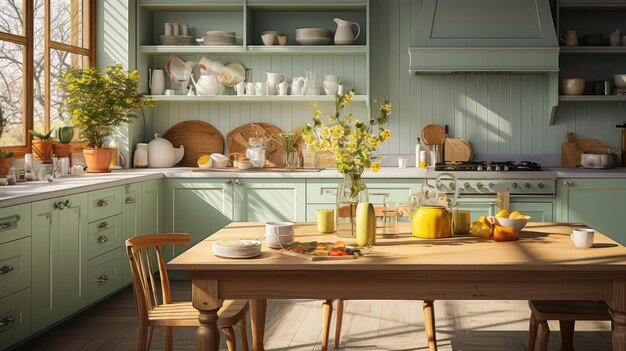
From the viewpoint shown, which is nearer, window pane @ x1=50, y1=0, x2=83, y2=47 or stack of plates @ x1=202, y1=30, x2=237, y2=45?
window pane @ x1=50, y1=0, x2=83, y2=47

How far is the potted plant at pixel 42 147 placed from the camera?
518 cm

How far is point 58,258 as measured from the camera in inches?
172

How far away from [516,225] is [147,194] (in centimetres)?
327

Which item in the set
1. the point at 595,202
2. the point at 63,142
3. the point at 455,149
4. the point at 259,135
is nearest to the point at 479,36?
the point at 455,149

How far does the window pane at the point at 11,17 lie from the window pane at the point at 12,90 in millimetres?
102

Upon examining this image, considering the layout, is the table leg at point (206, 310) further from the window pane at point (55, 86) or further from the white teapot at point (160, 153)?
the white teapot at point (160, 153)

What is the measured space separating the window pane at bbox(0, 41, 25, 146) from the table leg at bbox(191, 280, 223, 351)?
289cm

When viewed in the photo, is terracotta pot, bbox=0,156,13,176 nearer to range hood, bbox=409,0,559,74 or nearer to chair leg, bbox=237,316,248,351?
chair leg, bbox=237,316,248,351

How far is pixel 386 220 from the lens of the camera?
3406 mm

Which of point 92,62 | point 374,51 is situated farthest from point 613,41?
point 92,62

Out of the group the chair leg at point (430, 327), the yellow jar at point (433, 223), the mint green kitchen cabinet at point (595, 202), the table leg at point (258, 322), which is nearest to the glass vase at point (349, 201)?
the yellow jar at point (433, 223)

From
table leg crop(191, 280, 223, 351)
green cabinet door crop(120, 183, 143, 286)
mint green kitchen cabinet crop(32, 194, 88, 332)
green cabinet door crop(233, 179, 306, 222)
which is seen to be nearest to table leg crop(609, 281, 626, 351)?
table leg crop(191, 280, 223, 351)

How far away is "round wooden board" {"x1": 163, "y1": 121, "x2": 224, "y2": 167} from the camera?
21.9 ft

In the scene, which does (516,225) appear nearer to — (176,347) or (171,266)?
(171,266)
